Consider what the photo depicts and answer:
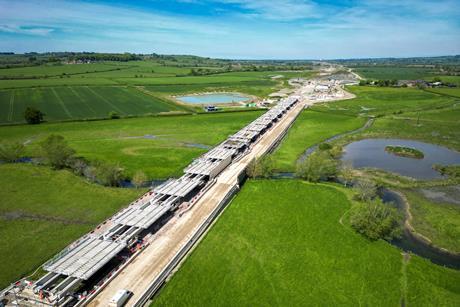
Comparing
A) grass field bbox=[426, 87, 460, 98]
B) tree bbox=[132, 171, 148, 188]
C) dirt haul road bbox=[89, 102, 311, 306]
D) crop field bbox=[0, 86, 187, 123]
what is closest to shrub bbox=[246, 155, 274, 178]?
dirt haul road bbox=[89, 102, 311, 306]

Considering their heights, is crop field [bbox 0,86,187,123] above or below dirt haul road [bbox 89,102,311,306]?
above

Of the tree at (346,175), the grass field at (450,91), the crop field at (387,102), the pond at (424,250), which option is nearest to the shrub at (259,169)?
the tree at (346,175)

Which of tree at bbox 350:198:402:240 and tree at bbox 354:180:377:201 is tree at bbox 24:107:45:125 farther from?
tree at bbox 350:198:402:240

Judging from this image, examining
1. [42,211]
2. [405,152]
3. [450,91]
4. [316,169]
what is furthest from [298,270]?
[450,91]

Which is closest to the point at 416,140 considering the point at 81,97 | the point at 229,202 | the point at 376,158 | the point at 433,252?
→ the point at 376,158

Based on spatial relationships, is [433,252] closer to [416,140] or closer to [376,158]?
[376,158]

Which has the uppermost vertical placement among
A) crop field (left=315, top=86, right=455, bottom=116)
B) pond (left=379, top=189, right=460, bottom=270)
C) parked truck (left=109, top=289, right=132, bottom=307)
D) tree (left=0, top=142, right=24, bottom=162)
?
crop field (left=315, top=86, right=455, bottom=116)
